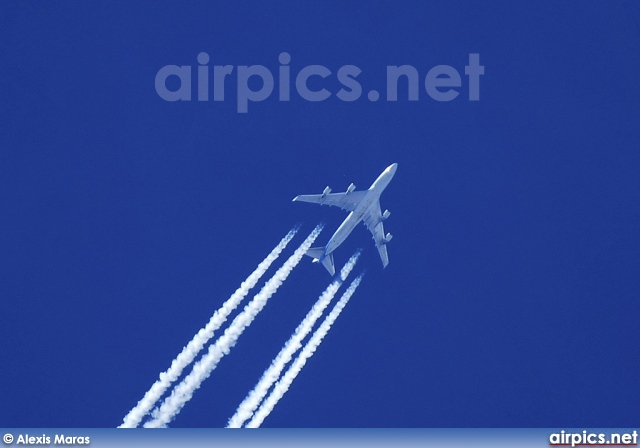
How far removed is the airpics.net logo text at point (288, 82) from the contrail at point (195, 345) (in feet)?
36.6

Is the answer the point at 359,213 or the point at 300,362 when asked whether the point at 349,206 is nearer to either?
the point at 359,213

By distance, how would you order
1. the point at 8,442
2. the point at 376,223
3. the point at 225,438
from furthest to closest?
the point at 376,223, the point at 225,438, the point at 8,442

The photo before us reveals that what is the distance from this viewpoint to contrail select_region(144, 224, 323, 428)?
184ft

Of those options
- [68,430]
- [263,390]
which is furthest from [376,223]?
[68,430]

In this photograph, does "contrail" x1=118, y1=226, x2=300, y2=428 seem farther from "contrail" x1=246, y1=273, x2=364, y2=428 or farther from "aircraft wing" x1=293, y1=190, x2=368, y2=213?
"contrail" x1=246, y1=273, x2=364, y2=428

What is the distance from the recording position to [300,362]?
60938mm

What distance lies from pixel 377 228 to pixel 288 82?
1155 centimetres

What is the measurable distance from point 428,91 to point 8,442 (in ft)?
113

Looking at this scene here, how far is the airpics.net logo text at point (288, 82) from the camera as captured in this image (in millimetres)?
69812

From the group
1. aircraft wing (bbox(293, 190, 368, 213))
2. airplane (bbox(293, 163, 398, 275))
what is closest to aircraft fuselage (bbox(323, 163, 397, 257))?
airplane (bbox(293, 163, 398, 275))

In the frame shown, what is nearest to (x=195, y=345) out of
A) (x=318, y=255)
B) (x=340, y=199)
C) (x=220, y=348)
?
(x=220, y=348)

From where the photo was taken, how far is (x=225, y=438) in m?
57.2

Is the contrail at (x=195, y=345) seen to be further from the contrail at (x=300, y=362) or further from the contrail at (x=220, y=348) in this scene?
the contrail at (x=300, y=362)

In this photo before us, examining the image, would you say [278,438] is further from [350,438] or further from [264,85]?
[264,85]
